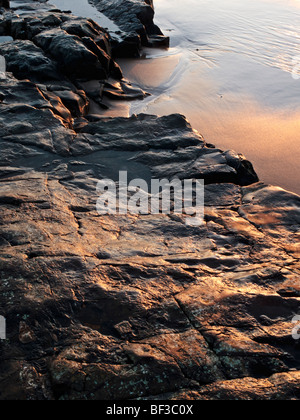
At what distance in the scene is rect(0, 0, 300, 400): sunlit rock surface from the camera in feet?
6.72

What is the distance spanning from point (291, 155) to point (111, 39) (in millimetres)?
4820

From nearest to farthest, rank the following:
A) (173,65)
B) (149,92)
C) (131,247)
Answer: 1. (131,247)
2. (149,92)
3. (173,65)

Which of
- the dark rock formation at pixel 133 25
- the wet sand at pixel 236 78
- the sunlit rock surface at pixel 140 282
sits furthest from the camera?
the dark rock formation at pixel 133 25

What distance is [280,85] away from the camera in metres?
6.93

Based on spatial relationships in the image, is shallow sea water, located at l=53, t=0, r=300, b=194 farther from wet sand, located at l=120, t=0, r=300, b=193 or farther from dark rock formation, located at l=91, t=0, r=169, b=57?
dark rock formation, located at l=91, t=0, r=169, b=57

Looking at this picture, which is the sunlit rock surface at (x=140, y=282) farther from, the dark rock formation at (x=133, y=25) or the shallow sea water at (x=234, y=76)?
the dark rock formation at (x=133, y=25)

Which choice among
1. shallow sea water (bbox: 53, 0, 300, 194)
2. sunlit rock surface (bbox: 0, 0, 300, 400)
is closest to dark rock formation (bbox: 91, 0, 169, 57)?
shallow sea water (bbox: 53, 0, 300, 194)

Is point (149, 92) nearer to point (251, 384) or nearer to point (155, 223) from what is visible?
point (155, 223)

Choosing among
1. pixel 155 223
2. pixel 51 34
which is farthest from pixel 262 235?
pixel 51 34

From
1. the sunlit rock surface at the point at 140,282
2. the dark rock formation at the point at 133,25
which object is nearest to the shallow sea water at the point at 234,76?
the dark rock formation at the point at 133,25

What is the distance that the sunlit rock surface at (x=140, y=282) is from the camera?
205cm

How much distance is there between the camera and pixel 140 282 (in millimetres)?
2660

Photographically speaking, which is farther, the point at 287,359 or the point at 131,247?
the point at 131,247

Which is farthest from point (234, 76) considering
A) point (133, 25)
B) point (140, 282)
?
point (140, 282)
